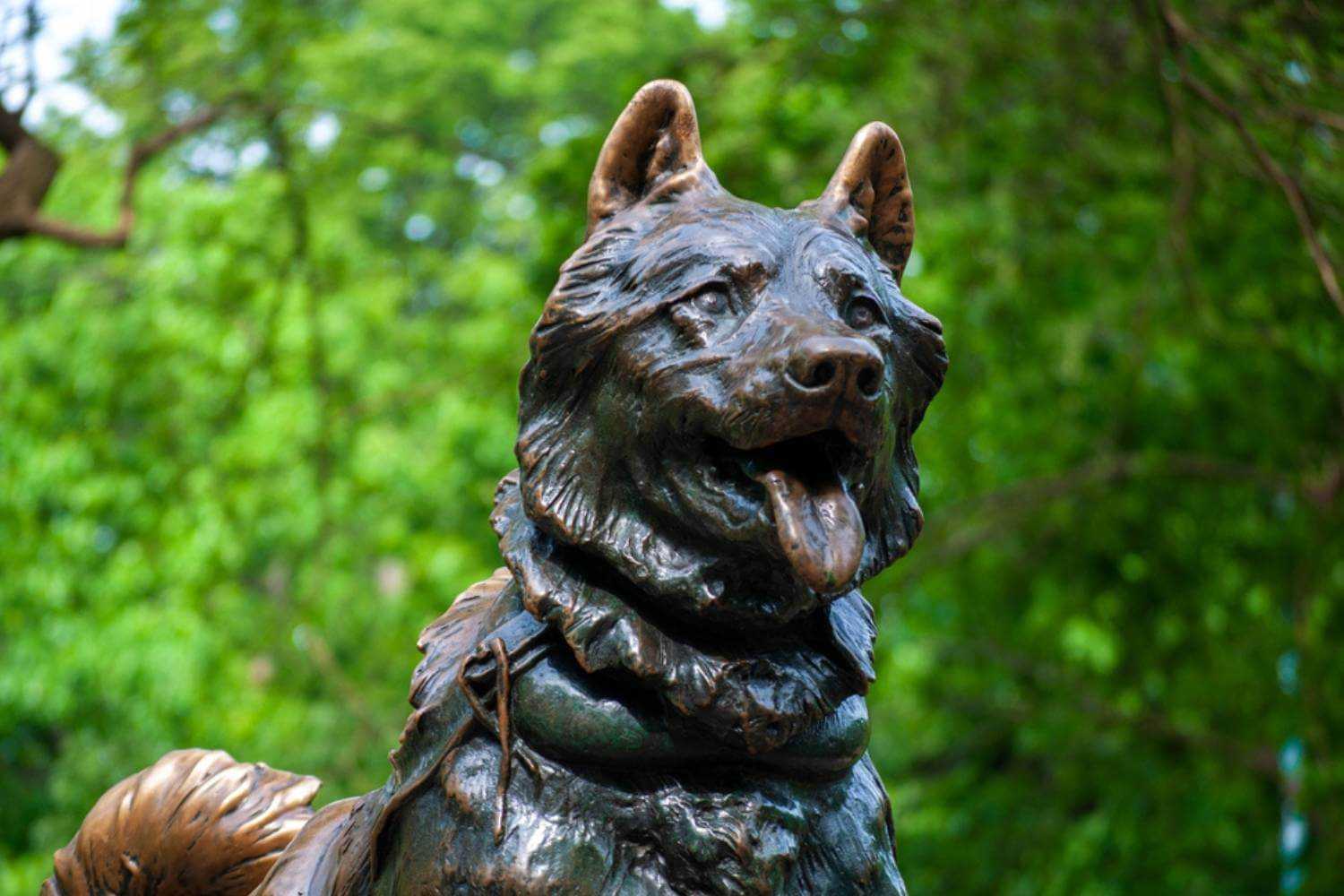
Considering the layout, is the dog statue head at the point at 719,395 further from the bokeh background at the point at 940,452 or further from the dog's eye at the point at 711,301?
the bokeh background at the point at 940,452

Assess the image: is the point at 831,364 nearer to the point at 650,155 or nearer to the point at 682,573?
the point at 682,573

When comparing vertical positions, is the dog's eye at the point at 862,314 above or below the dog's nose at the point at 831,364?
below

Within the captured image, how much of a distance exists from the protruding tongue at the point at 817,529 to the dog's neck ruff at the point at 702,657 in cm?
22

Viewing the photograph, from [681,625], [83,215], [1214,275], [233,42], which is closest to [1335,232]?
[1214,275]

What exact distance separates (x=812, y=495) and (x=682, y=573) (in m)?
0.21

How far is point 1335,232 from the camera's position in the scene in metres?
4.61

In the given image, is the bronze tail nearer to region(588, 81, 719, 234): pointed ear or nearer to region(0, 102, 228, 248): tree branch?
region(588, 81, 719, 234): pointed ear

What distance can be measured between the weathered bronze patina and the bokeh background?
333cm

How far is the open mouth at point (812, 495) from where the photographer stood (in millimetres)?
1981

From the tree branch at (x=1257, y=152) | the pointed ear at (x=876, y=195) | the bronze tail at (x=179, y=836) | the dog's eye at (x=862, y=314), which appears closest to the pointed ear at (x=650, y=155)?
the pointed ear at (x=876, y=195)

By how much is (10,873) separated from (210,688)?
1379mm

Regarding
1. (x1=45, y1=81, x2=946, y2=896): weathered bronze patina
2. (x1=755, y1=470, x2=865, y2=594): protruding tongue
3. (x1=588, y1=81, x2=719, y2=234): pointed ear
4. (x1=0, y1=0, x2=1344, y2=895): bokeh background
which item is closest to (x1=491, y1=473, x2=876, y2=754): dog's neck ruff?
(x1=45, y1=81, x2=946, y2=896): weathered bronze patina

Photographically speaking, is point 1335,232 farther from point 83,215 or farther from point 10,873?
point 83,215

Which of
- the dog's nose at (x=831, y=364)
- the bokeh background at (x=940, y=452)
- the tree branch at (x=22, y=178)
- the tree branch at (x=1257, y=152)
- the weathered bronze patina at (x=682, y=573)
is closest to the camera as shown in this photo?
the dog's nose at (x=831, y=364)
